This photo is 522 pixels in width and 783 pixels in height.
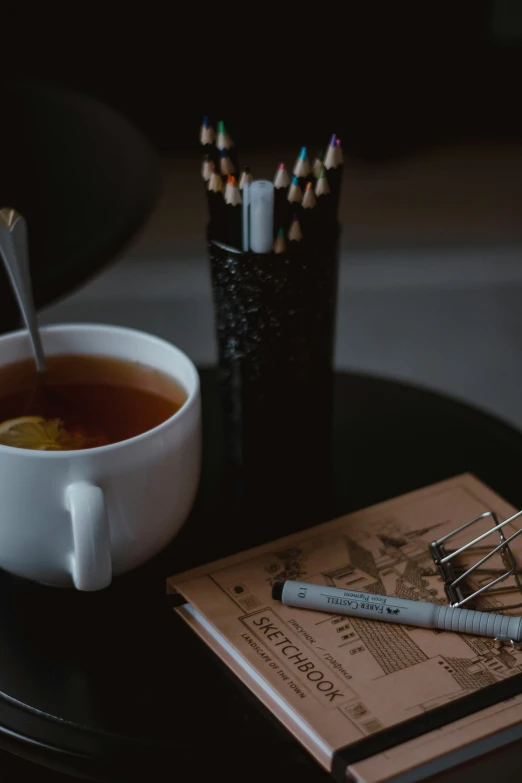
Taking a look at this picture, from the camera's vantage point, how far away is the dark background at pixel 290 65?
2.35 m

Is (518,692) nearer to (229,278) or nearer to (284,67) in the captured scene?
(229,278)

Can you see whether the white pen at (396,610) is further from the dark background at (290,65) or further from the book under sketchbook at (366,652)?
the dark background at (290,65)

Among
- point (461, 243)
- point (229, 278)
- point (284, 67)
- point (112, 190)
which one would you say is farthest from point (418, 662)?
point (284, 67)

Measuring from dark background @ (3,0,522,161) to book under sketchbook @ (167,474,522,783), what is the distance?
1989 millimetres

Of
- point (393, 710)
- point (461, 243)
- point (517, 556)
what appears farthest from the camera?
point (461, 243)

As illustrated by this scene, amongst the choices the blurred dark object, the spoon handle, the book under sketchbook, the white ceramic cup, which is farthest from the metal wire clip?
the blurred dark object

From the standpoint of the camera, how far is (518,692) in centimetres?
45

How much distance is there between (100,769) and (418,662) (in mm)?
168

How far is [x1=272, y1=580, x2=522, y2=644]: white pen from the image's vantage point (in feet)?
1.60

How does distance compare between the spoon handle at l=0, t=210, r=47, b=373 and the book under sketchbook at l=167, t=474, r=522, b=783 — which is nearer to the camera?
the book under sketchbook at l=167, t=474, r=522, b=783

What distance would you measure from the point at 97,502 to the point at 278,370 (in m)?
0.18

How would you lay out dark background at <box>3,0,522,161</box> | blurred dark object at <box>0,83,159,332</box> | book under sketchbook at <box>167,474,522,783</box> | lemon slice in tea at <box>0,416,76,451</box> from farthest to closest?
dark background at <box>3,0,522,161</box>, blurred dark object at <box>0,83,159,332</box>, lemon slice in tea at <box>0,416,76,451</box>, book under sketchbook at <box>167,474,522,783</box>

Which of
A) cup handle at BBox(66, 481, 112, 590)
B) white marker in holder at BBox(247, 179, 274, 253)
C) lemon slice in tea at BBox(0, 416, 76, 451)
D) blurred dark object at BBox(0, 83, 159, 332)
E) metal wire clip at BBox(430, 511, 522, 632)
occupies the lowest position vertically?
metal wire clip at BBox(430, 511, 522, 632)

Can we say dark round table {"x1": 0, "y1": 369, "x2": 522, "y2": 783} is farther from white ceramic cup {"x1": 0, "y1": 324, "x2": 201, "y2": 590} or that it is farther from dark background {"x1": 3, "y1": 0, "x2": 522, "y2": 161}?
dark background {"x1": 3, "y1": 0, "x2": 522, "y2": 161}
